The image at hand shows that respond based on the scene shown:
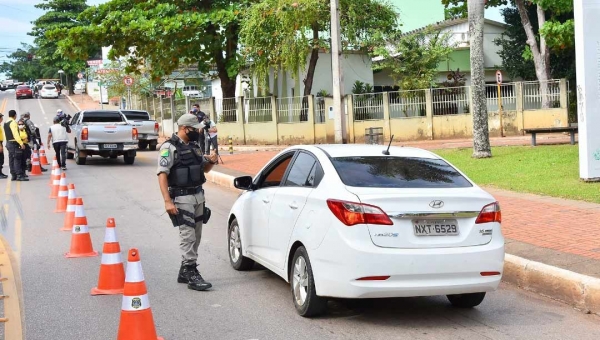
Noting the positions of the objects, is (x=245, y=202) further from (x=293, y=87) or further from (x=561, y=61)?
(x=561, y=61)

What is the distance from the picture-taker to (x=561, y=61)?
39.7 meters

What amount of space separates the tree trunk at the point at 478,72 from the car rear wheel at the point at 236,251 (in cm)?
1235

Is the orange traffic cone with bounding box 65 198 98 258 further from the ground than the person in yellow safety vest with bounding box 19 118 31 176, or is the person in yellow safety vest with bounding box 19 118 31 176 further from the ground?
the person in yellow safety vest with bounding box 19 118 31 176

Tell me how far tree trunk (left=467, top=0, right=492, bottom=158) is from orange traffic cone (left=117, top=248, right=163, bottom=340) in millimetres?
15547

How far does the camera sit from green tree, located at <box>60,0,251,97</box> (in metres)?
32.4

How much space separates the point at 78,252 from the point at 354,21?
2481 cm

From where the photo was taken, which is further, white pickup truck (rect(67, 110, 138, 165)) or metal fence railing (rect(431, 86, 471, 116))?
metal fence railing (rect(431, 86, 471, 116))

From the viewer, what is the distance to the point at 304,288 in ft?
22.9

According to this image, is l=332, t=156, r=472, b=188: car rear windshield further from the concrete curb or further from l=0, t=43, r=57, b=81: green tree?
A: l=0, t=43, r=57, b=81: green tree

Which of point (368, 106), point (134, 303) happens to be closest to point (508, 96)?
point (368, 106)

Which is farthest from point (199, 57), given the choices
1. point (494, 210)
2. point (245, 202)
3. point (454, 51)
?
point (494, 210)

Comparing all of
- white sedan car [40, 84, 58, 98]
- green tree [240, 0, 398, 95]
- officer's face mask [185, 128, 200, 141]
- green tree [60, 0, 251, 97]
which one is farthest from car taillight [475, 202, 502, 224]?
white sedan car [40, 84, 58, 98]

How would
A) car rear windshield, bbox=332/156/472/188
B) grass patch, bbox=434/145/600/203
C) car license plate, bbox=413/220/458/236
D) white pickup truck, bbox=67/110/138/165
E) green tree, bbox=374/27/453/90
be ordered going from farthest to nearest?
green tree, bbox=374/27/453/90 < white pickup truck, bbox=67/110/138/165 < grass patch, bbox=434/145/600/203 < car rear windshield, bbox=332/156/472/188 < car license plate, bbox=413/220/458/236

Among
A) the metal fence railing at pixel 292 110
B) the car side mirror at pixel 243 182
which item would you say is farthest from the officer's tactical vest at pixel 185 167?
the metal fence railing at pixel 292 110
